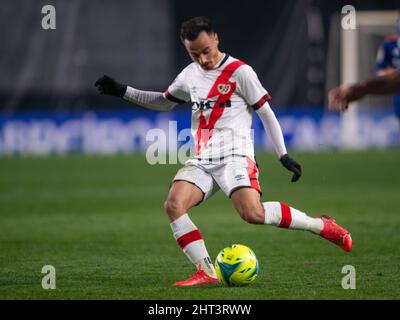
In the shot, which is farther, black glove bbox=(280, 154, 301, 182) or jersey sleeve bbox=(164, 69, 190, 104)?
jersey sleeve bbox=(164, 69, 190, 104)

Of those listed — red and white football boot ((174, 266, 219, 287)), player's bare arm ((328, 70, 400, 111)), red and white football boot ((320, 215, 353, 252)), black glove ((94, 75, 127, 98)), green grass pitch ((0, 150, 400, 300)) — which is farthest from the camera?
black glove ((94, 75, 127, 98))

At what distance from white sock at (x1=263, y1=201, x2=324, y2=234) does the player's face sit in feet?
3.90

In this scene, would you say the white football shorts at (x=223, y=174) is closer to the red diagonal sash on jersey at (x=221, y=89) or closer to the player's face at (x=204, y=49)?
the red diagonal sash on jersey at (x=221, y=89)

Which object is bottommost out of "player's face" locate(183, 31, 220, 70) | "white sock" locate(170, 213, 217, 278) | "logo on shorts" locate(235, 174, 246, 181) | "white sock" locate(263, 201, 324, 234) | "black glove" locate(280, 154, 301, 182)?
"white sock" locate(170, 213, 217, 278)

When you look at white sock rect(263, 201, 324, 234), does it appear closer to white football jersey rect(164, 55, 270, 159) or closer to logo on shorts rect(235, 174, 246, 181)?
logo on shorts rect(235, 174, 246, 181)

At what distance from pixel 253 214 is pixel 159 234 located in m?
3.89

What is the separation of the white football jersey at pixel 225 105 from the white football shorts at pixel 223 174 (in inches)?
2.5

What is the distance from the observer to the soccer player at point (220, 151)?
7.47 m

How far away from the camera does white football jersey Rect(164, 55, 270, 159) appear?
7590mm

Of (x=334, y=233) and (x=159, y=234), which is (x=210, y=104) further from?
(x=159, y=234)

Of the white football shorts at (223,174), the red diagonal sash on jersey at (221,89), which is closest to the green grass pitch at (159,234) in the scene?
the white football shorts at (223,174)

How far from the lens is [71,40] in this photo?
24.7 meters

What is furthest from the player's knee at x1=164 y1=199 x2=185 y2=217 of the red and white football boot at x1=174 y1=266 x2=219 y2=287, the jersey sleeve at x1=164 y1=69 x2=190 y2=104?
the jersey sleeve at x1=164 y1=69 x2=190 y2=104

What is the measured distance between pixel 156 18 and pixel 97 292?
18.3m
